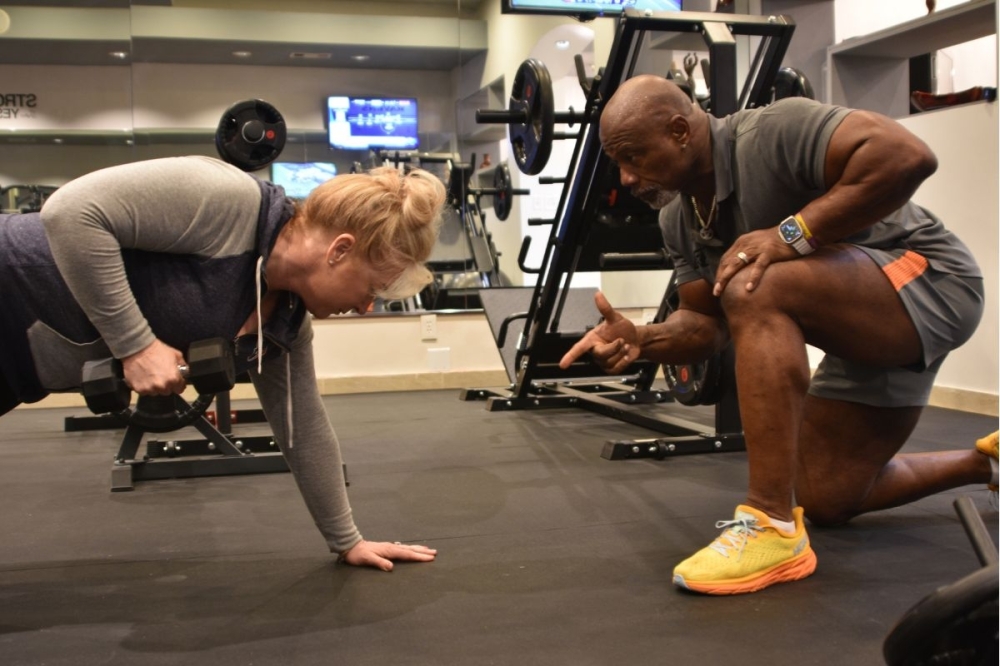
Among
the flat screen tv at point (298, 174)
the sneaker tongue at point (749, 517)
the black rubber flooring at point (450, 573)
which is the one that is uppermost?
Result: the flat screen tv at point (298, 174)

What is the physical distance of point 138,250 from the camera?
52.4 inches

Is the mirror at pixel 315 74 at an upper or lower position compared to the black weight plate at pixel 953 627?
upper

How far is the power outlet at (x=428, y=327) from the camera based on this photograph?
211 inches

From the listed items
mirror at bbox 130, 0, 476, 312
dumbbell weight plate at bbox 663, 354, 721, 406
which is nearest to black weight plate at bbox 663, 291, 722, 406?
dumbbell weight plate at bbox 663, 354, 721, 406

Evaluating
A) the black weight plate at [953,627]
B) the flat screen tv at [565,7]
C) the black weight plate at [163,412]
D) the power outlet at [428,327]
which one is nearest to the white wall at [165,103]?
the power outlet at [428,327]

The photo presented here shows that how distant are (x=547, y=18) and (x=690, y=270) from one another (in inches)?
200

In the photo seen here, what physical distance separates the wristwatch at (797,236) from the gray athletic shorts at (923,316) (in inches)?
5.9

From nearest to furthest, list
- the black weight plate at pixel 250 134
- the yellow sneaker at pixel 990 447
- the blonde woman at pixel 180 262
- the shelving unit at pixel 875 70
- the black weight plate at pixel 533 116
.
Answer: the blonde woman at pixel 180 262 → the yellow sneaker at pixel 990 447 → the black weight plate at pixel 250 134 → the black weight plate at pixel 533 116 → the shelving unit at pixel 875 70

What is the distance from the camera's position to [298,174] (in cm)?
574

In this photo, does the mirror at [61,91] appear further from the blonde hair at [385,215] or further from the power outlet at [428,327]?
the blonde hair at [385,215]

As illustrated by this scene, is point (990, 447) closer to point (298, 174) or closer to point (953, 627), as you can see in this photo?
point (953, 627)

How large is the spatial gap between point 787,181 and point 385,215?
2.75ft

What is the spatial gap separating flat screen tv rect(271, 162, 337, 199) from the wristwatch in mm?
4479

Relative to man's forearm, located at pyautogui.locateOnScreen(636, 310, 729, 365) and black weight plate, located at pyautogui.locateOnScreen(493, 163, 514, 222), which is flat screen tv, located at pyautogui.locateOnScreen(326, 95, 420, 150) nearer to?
black weight plate, located at pyautogui.locateOnScreen(493, 163, 514, 222)
